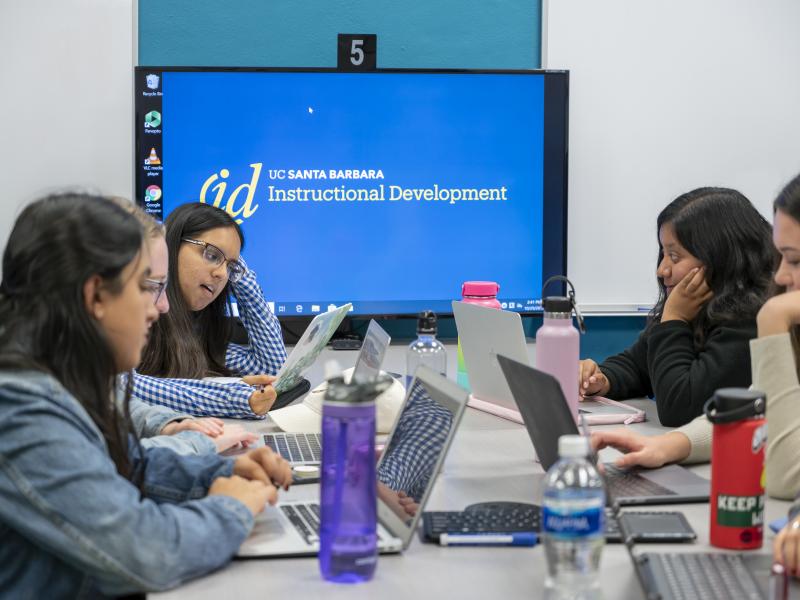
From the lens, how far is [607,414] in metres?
2.21

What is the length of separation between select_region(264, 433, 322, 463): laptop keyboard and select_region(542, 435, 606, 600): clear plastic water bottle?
2.41 ft

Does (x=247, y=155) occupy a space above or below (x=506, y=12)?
below

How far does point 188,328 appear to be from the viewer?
8.91 feet

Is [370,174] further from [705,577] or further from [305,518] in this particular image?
[705,577]

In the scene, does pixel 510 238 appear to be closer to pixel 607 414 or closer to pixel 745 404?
pixel 607 414

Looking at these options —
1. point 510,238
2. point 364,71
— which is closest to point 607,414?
point 510,238

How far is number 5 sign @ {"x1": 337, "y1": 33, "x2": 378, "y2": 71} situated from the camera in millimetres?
3605

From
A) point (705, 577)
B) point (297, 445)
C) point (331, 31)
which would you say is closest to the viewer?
point (705, 577)

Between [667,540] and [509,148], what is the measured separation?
8.32ft

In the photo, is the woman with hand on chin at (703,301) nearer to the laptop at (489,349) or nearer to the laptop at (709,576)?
the laptop at (489,349)

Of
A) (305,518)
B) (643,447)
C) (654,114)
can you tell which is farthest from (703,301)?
(654,114)

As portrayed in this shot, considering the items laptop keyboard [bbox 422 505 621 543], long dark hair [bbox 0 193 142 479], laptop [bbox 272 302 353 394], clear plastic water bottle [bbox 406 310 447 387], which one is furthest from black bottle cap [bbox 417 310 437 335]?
long dark hair [bbox 0 193 142 479]

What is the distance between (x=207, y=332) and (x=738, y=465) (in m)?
2.01

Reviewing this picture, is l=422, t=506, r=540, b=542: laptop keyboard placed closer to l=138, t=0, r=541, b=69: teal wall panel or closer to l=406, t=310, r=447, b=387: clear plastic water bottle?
l=406, t=310, r=447, b=387: clear plastic water bottle
